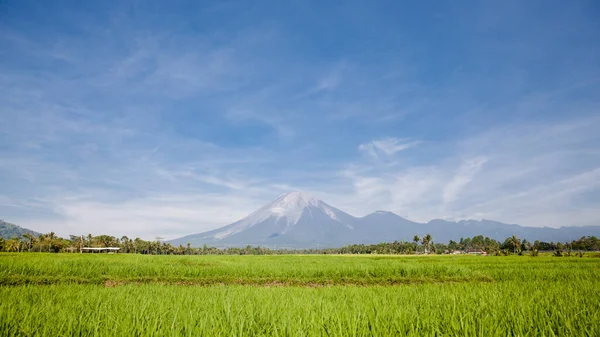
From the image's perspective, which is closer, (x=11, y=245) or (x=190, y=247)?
(x=11, y=245)

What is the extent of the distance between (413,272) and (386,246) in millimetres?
140718

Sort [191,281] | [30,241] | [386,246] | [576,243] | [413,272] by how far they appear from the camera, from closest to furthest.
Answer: [191,281]
[413,272]
[30,241]
[576,243]
[386,246]

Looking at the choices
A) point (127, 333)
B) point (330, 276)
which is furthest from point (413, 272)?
point (127, 333)

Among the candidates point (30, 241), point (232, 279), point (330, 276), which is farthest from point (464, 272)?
point (30, 241)

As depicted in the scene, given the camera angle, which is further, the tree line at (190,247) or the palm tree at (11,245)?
the tree line at (190,247)

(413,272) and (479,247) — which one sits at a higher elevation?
(413,272)

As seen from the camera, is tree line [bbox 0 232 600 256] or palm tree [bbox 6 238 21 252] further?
tree line [bbox 0 232 600 256]

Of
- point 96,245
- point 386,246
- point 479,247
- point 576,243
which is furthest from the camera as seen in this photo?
point 479,247

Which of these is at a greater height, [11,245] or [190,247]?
[11,245]

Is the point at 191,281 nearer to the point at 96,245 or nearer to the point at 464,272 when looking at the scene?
the point at 464,272

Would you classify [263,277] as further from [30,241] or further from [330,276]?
[30,241]

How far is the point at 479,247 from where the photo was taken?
6280 inches

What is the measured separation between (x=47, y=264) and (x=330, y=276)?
14670 mm

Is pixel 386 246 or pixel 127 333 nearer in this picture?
pixel 127 333
